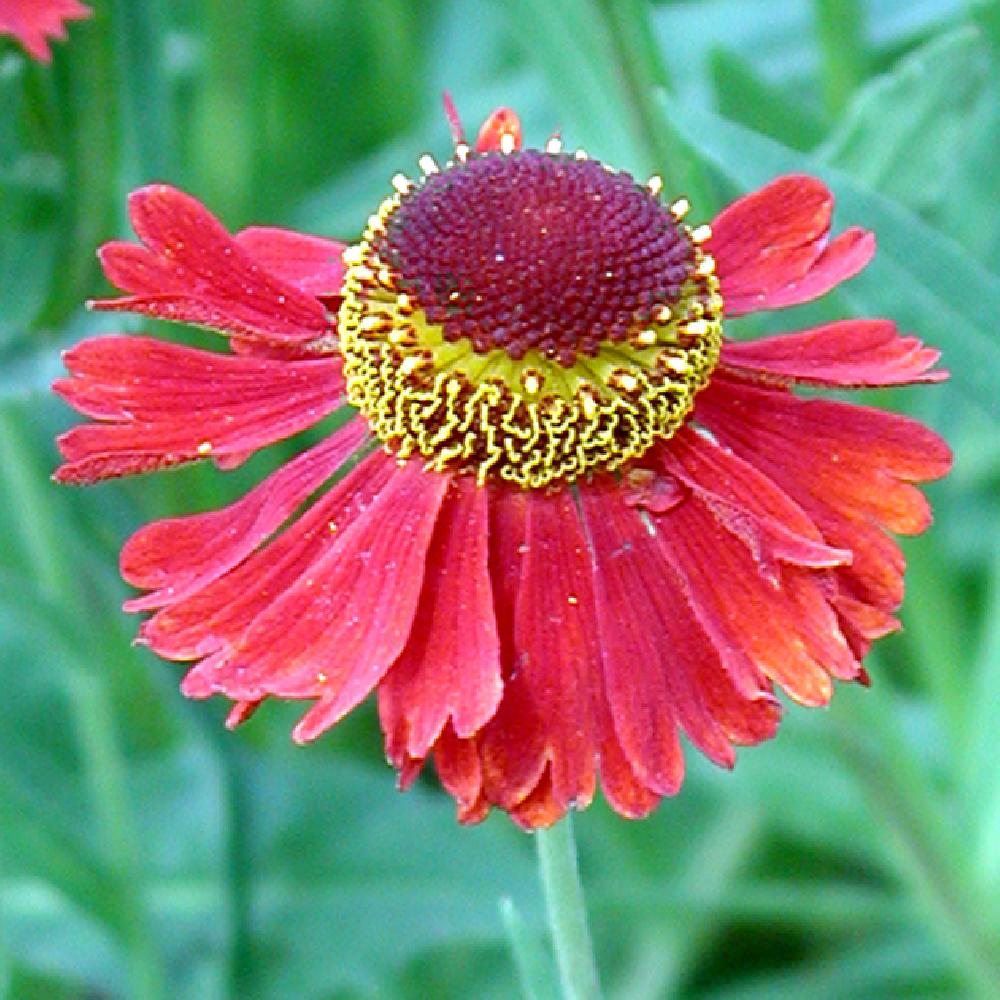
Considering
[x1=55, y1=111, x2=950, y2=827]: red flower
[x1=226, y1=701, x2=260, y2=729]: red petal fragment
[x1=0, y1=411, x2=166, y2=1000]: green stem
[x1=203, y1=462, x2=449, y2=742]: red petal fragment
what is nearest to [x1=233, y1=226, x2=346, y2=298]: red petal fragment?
[x1=55, y1=111, x2=950, y2=827]: red flower

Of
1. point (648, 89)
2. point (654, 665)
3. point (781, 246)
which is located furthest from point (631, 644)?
point (648, 89)

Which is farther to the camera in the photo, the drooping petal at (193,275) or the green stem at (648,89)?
the green stem at (648,89)

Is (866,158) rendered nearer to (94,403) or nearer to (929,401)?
(929,401)

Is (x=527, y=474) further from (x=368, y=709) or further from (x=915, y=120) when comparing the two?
(x=368, y=709)

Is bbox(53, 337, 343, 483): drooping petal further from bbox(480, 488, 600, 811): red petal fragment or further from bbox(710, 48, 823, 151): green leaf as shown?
bbox(710, 48, 823, 151): green leaf

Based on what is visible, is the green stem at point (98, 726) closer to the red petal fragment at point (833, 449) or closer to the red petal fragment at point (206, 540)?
the red petal fragment at point (206, 540)

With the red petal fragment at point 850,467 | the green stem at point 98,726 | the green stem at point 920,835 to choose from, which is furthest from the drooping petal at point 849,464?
the green stem at point 98,726

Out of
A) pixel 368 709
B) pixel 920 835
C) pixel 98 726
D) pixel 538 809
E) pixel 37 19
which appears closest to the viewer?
pixel 538 809
